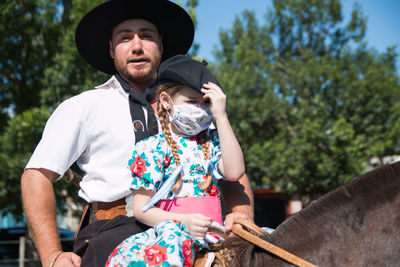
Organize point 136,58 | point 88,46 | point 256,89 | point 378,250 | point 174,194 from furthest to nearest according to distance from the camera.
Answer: point 256,89
point 88,46
point 136,58
point 174,194
point 378,250

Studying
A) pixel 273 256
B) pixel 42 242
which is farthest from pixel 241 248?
pixel 42 242

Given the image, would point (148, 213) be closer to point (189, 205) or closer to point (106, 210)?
point (189, 205)

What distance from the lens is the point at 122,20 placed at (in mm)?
3012

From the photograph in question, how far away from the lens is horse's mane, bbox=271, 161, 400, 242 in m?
1.71

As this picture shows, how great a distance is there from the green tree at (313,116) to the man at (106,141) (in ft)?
40.5

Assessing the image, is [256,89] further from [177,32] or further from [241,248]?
[241,248]

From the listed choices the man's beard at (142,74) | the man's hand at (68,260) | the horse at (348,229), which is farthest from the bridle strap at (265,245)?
the man's beard at (142,74)

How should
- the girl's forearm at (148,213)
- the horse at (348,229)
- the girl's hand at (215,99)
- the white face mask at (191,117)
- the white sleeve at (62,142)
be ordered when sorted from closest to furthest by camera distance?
the horse at (348,229) → the girl's forearm at (148,213) → the girl's hand at (215,99) → the white face mask at (191,117) → the white sleeve at (62,142)

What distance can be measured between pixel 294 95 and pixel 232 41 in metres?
7.60

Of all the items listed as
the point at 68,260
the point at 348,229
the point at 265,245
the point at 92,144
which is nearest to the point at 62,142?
the point at 92,144

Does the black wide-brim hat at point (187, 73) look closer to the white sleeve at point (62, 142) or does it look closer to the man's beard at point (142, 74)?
the man's beard at point (142, 74)

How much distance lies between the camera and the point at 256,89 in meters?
20.0

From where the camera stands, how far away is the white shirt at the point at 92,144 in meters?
2.44

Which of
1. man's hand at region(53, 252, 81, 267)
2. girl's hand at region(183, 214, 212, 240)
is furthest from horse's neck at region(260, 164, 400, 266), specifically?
man's hand at region(53, 252, 81, 267)
